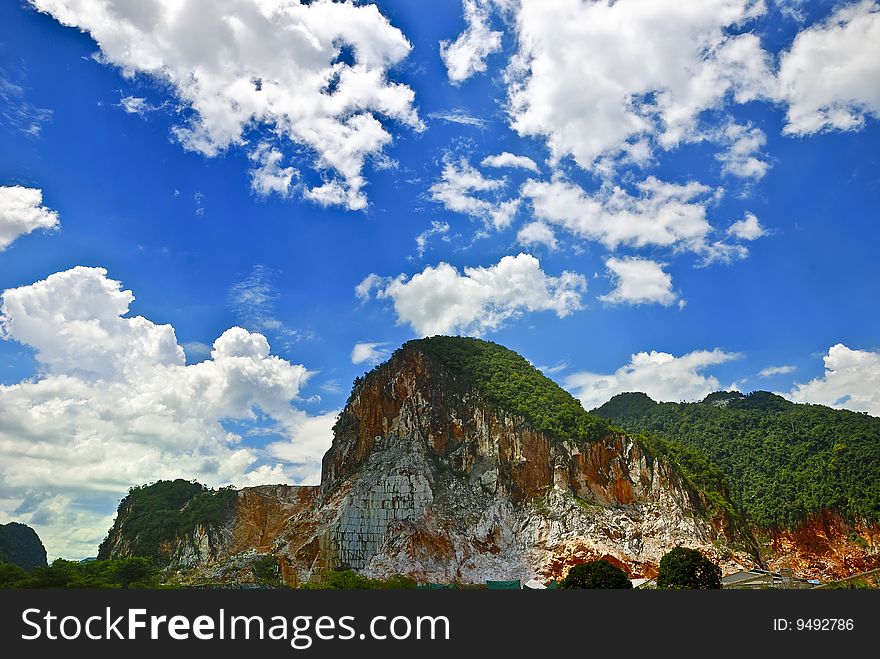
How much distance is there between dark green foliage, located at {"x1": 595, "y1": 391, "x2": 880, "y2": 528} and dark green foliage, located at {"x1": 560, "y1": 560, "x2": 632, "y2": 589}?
52401 mm

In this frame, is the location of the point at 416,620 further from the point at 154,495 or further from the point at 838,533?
the point at 154,495

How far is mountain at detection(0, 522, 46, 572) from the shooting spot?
11744 centimetres

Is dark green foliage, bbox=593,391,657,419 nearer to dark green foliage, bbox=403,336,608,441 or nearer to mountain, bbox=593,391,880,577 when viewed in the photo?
mountain, bbox=593,391,880,577

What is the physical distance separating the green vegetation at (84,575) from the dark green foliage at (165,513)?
86.4 ft

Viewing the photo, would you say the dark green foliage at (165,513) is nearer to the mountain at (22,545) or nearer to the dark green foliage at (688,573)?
the mountain at (22,545)

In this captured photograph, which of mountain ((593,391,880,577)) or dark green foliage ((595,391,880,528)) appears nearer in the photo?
mountain ((593,391,880,577))

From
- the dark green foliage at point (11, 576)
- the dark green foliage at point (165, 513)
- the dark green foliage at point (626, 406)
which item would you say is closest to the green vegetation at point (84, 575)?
the dark green foliage at point (11, 576)

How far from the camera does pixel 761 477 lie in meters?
101

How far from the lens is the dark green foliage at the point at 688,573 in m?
50.2

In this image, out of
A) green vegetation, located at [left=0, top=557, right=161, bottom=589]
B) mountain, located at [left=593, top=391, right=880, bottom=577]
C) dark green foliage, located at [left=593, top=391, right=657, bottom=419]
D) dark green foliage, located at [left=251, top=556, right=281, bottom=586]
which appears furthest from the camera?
dark green foliage, located at [left=593, top=391, right=657, bottom=419]

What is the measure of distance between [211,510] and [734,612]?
85.7 metres

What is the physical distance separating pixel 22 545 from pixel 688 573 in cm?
12491

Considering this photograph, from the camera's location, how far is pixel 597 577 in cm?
4828

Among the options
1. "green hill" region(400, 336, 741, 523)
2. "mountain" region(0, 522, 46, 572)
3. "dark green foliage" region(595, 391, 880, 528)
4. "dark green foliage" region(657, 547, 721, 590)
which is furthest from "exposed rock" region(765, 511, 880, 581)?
"mountain" region(0, 522, 46, 572)
